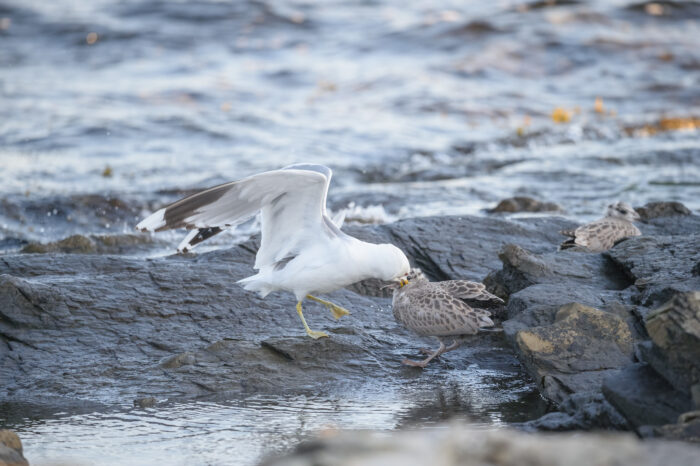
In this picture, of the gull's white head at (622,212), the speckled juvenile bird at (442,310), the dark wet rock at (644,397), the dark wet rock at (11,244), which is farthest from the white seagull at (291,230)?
the dark wet rock at (11,244)

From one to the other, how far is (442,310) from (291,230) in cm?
128

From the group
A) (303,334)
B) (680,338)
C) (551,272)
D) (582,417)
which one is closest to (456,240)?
(551,272)

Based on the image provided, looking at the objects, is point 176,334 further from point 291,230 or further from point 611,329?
point 611,329

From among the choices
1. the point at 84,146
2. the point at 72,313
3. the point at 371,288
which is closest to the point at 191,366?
the point at 72,313

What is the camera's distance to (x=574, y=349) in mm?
5449

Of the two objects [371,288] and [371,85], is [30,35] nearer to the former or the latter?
[371,85]

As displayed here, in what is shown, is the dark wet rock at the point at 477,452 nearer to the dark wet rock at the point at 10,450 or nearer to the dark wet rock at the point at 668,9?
the dark wet rock at the point at 10,450

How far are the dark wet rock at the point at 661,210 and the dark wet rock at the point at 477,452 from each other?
683 cm

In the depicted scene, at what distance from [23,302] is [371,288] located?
290cm

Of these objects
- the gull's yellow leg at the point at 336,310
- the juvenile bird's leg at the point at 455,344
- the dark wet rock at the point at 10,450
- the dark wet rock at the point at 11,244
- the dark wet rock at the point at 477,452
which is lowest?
the dark wet rock at the point at 11,244

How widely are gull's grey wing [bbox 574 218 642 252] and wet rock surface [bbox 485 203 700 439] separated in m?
0.76

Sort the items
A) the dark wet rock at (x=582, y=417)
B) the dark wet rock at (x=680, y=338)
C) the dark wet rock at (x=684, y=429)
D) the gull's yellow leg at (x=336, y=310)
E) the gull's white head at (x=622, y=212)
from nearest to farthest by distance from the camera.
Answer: the dark wet rock at (x=684, y=429) → the dark wet rock at (x=680, y=338) → the dark wet rock at (x=582, y=417) → the gull's yellow leg at (x=336, y=310) → the gull's white head at (x=622, y=212)

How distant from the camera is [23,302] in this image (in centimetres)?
631

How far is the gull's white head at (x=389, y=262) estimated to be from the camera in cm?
624
